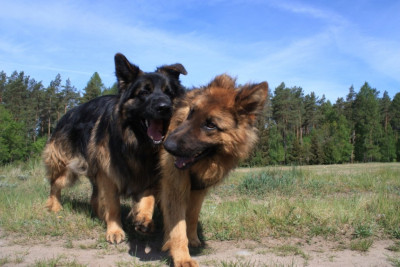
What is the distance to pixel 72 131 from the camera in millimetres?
5879

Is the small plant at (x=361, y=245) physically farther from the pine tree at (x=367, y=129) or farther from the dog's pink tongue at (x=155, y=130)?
the pine tree at (x=367, y=129)

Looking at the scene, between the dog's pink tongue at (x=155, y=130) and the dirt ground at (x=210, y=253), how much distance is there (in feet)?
4.59

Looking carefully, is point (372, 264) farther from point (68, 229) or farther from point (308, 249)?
point (68, 229)

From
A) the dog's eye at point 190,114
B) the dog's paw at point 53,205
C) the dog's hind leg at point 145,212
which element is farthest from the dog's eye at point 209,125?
the dog's paw at point 53,205

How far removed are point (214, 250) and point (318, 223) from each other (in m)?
1.63

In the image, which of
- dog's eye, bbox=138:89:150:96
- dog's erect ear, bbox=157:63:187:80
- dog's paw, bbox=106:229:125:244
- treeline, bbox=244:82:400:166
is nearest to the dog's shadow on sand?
dog's paw, bbox=106:229:125:244

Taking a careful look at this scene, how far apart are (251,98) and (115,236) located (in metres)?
2.66

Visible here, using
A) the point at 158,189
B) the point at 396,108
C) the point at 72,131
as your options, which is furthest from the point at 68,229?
the point at 396,108

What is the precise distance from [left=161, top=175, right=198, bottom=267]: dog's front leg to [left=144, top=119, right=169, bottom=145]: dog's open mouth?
673 mm

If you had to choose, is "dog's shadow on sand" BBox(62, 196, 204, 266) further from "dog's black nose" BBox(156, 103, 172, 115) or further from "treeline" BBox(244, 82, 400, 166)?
"treeline" BBox(244, 82, 400, 166)

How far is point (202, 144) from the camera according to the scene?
3.20 metres

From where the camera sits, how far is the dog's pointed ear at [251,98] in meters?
3.49

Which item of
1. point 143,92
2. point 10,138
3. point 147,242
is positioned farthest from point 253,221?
point 10,138

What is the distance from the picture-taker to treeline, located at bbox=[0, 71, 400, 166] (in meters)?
50.8
